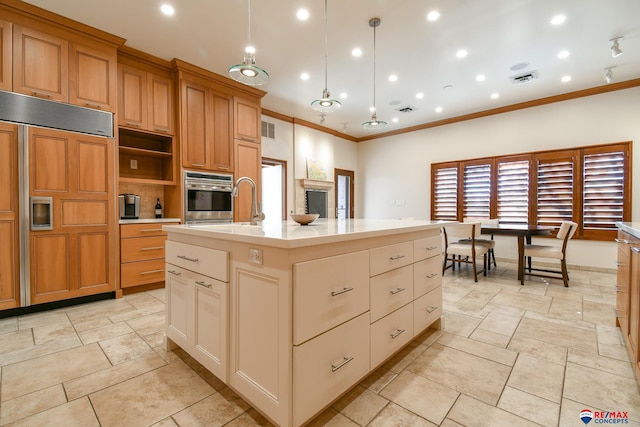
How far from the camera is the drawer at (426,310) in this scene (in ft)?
6.50

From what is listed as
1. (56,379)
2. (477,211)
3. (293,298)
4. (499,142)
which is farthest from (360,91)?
(56,379)

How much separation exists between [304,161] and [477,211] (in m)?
3.80

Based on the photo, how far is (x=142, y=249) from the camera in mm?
3371

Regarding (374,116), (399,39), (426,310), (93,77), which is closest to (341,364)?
(426,310)

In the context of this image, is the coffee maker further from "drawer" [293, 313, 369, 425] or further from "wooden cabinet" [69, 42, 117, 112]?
"drawer" [293, 313, 369, 425]

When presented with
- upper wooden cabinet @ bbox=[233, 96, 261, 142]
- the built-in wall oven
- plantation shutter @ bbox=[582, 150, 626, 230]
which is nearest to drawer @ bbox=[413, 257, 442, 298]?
the built-in wall oven

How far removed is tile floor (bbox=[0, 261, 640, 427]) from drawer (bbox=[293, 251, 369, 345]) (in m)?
0.51

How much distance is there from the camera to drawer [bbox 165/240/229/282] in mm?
1399

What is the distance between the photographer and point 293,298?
1112mm

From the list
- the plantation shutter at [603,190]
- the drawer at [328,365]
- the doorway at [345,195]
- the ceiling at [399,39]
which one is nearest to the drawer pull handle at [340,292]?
the drawer at [328,365]

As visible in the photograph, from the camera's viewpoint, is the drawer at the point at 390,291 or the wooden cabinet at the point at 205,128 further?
the wooden cabinet at the point at 205,128

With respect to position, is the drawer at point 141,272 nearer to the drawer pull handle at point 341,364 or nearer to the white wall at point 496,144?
the drawer pull handle at point 341,364

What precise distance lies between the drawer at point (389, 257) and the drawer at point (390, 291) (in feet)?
0.12

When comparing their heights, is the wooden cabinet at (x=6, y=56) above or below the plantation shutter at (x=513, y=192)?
above
